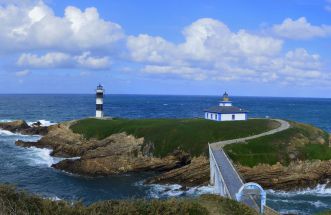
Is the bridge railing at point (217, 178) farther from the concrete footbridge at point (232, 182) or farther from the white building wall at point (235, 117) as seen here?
the white building wall at point (235, 117)

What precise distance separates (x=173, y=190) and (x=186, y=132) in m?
15.8

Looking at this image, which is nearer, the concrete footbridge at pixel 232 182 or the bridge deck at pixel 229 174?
the concrete footbridge at pixel 232 182

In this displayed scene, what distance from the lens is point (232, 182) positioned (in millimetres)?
37125

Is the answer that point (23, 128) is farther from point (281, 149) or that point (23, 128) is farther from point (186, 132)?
point (281, 149)

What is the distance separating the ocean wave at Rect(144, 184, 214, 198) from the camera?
142 ft

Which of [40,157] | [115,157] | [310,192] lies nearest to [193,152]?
[115,157]

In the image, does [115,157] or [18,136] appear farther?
[18,136]

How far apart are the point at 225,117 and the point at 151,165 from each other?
66.2 ft

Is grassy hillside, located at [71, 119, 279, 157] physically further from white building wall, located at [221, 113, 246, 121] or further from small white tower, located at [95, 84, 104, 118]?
small white tower, located at [95, 84, 104, 118]

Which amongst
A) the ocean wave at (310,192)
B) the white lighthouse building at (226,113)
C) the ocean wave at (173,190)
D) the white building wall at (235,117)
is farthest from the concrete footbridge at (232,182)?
the white lighthouse building at (226,113)

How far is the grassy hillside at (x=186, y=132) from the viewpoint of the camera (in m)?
56.1

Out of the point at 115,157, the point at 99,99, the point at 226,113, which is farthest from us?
the point at 99,99

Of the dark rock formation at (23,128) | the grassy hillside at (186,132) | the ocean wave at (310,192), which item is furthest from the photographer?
the dark rock formation at (23,128)

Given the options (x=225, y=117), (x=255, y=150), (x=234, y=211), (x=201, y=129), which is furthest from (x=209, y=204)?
(x=225, y=117)
